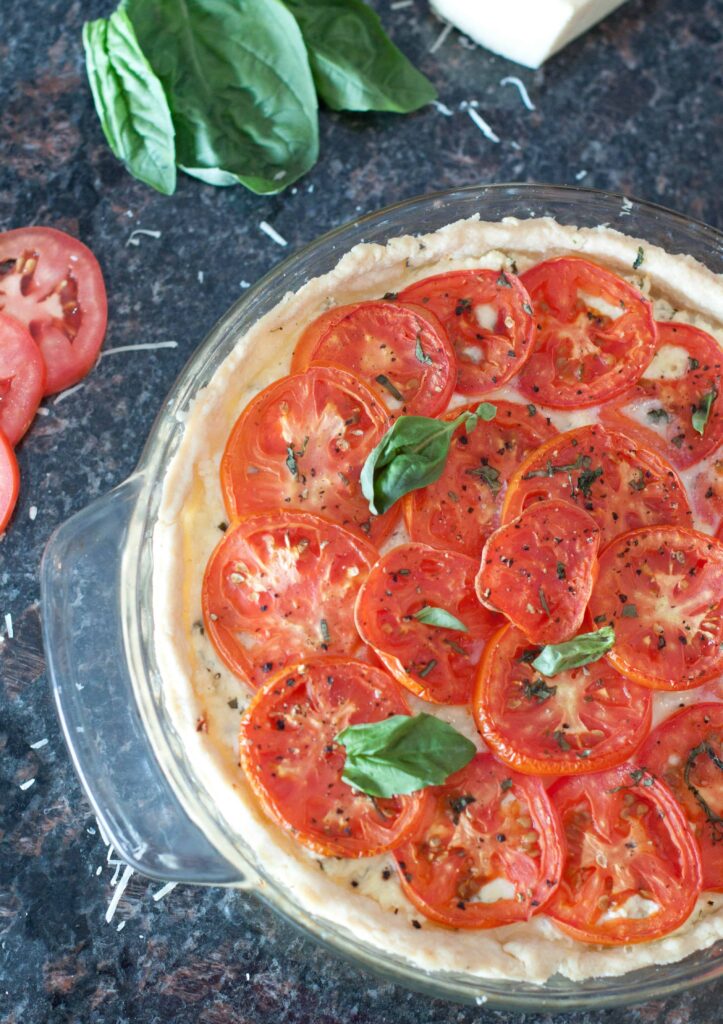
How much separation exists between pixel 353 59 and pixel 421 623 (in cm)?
183

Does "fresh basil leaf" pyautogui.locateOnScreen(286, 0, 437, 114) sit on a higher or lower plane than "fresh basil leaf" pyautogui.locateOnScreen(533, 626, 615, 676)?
higher

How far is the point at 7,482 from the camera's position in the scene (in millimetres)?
3227

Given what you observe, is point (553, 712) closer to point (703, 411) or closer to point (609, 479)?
point (609, 479)

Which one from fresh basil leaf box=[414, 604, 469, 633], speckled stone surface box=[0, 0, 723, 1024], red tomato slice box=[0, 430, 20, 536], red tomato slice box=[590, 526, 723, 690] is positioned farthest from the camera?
red tomato slice box=[0, 430, 20, 536]

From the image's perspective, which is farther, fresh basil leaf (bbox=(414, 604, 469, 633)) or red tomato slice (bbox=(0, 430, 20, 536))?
red tomato slice (bbox=(0, 430, 20, 536))

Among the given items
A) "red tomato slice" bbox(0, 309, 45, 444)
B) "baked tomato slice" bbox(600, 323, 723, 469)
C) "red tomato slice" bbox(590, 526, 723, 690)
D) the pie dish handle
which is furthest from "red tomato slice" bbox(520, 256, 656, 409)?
"red tomato slice" bbox(0, 309, 45, 444)

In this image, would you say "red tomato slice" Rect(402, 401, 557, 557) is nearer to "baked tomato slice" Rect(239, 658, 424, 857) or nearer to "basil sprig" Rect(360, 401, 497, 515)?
"basil sprig" Rect(360, 401, 497, 515)

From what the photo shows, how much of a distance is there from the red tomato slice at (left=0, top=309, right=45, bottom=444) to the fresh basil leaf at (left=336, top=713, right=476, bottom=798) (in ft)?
4.80

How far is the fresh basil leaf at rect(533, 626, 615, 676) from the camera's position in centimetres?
254

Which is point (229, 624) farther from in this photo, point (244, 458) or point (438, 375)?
point (438, 375)

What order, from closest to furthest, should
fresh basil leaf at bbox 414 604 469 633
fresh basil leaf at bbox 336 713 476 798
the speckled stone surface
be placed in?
fresh basil leaf at bbox 336 713 476 798 → fresh basil leaf at bbox 414 604 469 633 → the speckled stone surface

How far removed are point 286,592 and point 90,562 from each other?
69cm

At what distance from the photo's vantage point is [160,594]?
276cm

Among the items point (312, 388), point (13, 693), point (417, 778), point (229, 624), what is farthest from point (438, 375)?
point (13, 693)
